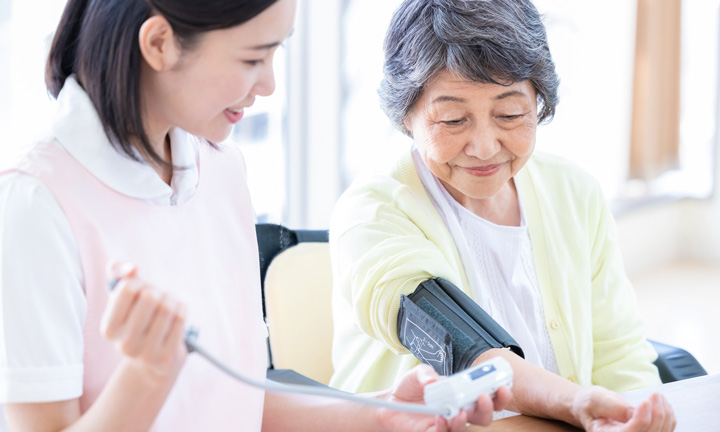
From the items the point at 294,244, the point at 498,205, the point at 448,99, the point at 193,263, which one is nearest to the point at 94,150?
the point at 193,263

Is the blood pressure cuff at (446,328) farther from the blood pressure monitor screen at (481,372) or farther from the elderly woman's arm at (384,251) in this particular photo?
the blood pressure monitor screen at (481,372)

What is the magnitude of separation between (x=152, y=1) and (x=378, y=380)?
36.3 inches

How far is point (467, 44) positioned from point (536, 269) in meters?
0.49

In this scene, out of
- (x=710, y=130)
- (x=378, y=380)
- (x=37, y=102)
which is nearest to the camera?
(x=378, y=380)

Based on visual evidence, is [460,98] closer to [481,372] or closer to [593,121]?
[481,372]

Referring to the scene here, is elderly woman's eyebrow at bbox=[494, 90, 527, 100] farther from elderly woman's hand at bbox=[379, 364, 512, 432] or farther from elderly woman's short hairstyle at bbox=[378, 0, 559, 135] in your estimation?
elderly woman's hand at bbox=[379, 364, 512, 432]

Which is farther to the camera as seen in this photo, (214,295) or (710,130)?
(710,130)

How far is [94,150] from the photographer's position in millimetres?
1015

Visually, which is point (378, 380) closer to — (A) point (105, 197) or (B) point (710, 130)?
(A) point (105, 197)

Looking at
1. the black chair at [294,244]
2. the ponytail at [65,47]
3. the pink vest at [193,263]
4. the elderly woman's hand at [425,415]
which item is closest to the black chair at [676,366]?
the black chair at [294,244]

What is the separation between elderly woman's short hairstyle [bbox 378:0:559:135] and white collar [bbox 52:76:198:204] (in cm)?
61

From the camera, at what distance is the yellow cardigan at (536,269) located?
147 centimetres

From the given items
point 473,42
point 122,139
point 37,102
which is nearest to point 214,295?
point 122,139

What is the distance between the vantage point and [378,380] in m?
1.62
